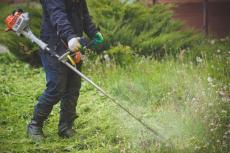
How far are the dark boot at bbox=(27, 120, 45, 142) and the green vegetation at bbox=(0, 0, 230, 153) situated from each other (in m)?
0.08

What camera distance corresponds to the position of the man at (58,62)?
631 cm

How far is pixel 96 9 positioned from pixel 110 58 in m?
1.09

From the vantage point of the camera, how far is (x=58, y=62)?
661 centimetres

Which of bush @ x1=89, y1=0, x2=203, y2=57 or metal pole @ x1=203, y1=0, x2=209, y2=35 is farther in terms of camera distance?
metal pole @ x1=203, y1=0, x2=209, y2=35

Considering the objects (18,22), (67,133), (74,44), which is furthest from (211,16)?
(74,44)

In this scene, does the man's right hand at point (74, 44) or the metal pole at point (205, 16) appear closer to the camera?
the man's right hand at point (74, 44)

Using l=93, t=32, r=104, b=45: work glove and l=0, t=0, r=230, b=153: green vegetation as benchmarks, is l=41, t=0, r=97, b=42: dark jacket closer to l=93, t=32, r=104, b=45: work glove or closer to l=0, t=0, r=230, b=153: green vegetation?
l=93, t=32, r=104, b=45: work glove

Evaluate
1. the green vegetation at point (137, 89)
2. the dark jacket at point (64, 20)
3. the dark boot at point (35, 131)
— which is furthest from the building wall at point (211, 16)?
the dark boot at point (35, 131)

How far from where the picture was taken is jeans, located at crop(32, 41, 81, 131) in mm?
6613

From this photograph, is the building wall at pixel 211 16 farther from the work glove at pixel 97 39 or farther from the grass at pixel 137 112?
the work glove at pixel 97 39

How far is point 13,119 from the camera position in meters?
7.80

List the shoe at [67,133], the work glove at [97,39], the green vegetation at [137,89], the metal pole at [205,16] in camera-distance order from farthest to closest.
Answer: the metal pole at [205,16]
the shoe at [67,133]
the work glove at [97,39]
the green vegetation at [137,89]

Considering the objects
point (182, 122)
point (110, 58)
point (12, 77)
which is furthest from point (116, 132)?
point (12, 77)

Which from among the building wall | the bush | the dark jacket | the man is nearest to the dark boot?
the man
